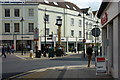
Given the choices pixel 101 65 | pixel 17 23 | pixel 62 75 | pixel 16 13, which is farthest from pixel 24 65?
pixel 16 13

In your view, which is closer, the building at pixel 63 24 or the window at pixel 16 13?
the window at pixel 16 13

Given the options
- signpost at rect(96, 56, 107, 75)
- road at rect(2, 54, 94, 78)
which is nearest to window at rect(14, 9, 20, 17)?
road at rect(2, 54, 94, 78)

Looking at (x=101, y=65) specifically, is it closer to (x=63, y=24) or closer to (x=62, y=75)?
(x=62, y=75)

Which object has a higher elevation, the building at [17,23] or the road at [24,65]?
the building at [17,23]

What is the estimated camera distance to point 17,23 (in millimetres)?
49469

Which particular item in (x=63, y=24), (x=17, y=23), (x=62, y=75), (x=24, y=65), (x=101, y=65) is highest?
(x=63, y=24)

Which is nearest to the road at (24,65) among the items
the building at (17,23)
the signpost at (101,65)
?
the signpost at (101,65)

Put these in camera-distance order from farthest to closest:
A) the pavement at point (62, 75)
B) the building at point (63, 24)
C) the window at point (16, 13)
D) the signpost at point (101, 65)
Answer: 1. the building at point (63, 24)
2. the window at point (16, 13)
3. the signpost at point (101, 65)
4. the pavement at point (62, 75)

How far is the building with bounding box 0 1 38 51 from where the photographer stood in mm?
48969

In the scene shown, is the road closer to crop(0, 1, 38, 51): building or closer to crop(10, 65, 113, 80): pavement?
crop(10, 65, 113, 80): pavement

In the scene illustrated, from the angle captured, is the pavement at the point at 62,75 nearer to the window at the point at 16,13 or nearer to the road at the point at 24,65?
the road at the point at 24,65

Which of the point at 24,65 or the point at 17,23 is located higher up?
the point at 17,23

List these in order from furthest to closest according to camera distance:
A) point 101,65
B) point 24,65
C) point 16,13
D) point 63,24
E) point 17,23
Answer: point 63,24 < point 16,13 < point 17,23 < point 24,65 < point 101,65

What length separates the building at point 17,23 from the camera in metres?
A: 49.0
